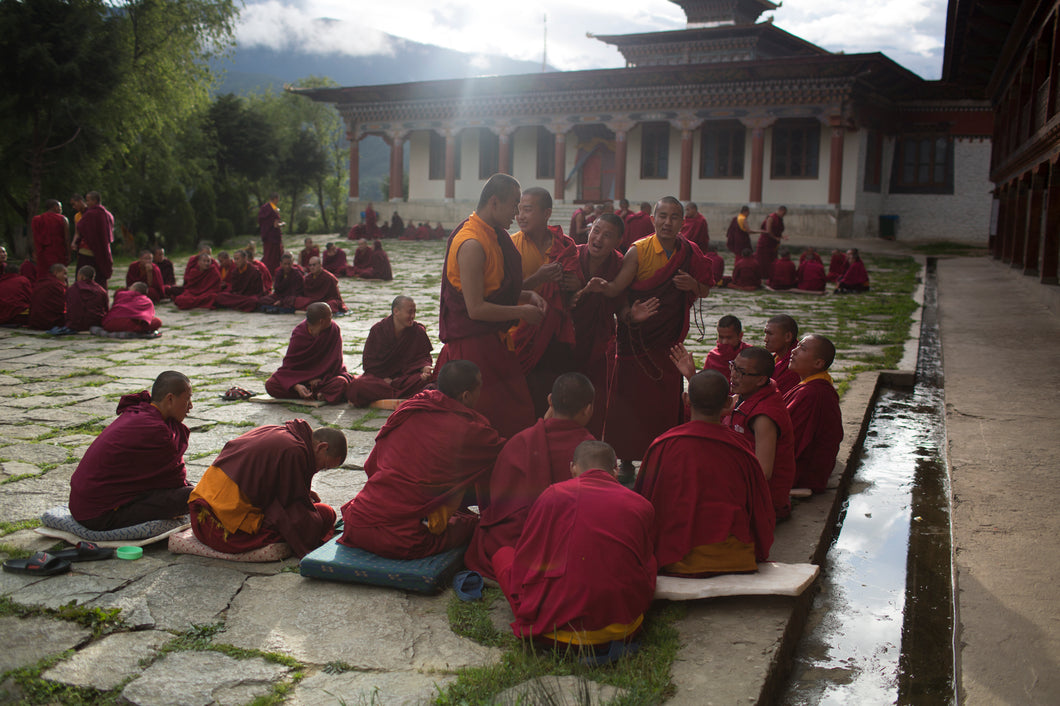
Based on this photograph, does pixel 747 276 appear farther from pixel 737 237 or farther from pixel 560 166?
pixel 560 166

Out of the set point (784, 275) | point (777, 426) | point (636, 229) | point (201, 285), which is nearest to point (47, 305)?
point (201, 285)

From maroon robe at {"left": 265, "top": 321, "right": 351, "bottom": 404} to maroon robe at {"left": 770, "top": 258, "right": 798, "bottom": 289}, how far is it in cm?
941

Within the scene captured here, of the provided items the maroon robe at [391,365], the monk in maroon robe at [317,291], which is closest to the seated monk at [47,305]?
the monk in maroon robe at [317,291]

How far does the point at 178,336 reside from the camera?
9.72 m

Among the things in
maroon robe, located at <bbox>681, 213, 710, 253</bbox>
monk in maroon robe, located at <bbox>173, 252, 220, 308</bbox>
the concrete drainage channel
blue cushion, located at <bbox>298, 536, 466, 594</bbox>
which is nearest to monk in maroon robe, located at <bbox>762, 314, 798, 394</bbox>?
the concrete drainage channel

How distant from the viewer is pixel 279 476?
3688mm

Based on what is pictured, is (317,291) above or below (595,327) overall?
below

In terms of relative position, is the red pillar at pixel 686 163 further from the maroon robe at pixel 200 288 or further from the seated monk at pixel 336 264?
the maroon robe at pixel 200 288

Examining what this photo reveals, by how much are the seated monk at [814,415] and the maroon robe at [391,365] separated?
119 inches

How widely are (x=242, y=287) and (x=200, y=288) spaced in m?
0.58

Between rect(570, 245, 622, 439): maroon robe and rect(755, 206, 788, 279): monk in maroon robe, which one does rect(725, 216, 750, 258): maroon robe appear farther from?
rect(570, 245, 622, 439): maroon robe

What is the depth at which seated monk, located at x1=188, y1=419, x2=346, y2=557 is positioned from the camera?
365 cm

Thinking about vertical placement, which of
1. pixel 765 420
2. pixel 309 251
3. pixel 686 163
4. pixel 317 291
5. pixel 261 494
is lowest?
pixel 261 494

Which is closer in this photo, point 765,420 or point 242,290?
point 765,420
